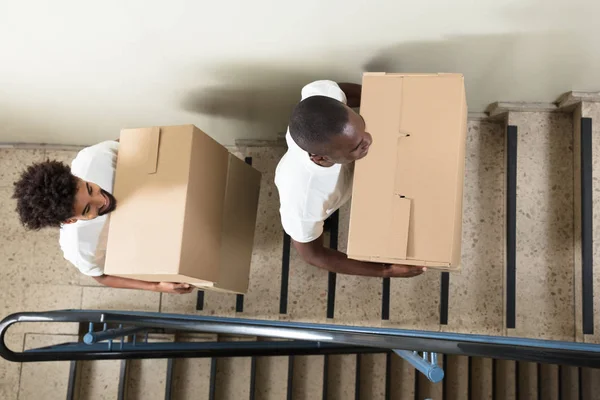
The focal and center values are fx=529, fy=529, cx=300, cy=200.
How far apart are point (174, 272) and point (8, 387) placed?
5.55ft

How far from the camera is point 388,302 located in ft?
7.83

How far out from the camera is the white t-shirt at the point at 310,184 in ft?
5.18

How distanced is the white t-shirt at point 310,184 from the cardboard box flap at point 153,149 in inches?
15.5

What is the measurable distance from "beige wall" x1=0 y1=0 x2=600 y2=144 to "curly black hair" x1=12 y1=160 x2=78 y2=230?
40 centimetres

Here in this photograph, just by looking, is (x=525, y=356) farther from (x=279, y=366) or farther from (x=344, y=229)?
(x=279, y=366)

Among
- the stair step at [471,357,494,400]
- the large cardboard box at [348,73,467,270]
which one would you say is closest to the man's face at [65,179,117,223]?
the large cardboard box at [348,73,467,270]

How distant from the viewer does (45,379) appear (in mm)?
2621

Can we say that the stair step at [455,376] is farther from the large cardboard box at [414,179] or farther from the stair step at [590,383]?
the large cardboard box at [414,179]

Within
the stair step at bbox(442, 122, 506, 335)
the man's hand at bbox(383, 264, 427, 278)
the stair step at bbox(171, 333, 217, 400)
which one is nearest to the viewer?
the man's hand at bbox(383, 264, 427, 278)

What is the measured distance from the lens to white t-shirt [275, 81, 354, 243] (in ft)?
5.18

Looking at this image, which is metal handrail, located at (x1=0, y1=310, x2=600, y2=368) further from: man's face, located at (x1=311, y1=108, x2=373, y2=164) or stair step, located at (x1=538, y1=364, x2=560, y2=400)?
stair step, located at (x1=538, y1=364, x2=560, y2=400)

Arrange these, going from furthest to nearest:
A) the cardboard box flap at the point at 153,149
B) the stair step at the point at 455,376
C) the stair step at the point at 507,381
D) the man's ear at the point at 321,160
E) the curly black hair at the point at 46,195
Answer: the stair step at the point at 455,376 → the stair step at the point at 507,381 → the cardboard box flap at the point at 153,149 → the curly black hair at the point at 46,195 → the man's ear at the point at 321,160

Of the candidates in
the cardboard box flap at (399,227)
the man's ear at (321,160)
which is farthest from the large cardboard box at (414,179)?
the man's ear at (321,160)

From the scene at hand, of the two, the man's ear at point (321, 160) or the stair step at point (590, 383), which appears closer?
the man's ear at point (321, 160)
